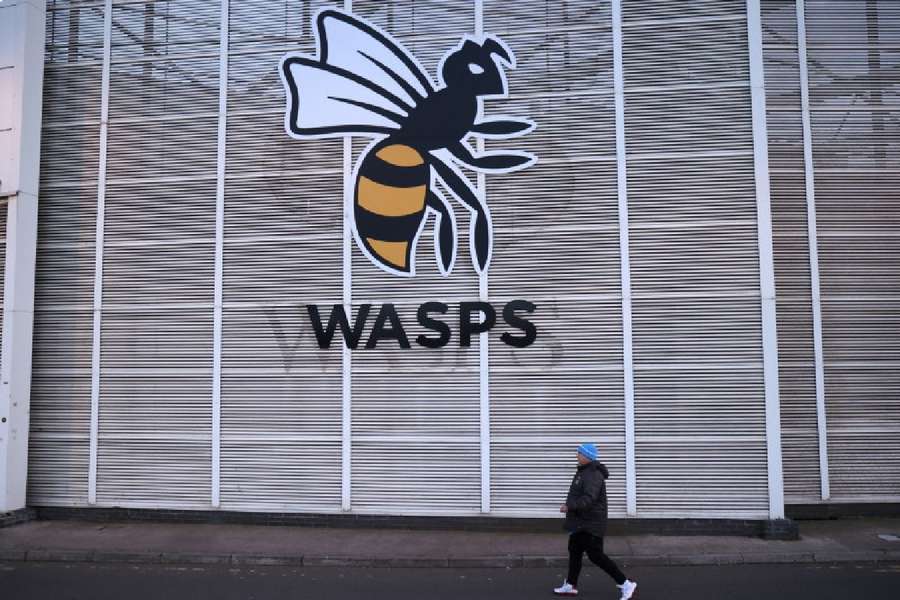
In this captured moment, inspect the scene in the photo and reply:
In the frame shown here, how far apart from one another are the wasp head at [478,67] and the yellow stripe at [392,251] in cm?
259

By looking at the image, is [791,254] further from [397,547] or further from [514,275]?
[397,547]

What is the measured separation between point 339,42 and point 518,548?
7.95 metres

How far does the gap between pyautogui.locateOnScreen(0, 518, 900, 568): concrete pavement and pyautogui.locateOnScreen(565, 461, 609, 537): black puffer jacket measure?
1.62 meters

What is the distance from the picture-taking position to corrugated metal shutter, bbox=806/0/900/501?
11641 millimetres

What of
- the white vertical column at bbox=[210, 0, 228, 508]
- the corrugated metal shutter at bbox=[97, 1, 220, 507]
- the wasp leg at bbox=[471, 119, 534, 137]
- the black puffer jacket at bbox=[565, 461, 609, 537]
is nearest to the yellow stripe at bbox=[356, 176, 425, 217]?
the wasp leg at bbox=[471, 119, 534, 137]

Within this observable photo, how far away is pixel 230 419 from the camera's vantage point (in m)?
11.2

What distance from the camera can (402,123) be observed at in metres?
11.3

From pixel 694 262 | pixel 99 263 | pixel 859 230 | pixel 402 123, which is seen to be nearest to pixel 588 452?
pixel 694 262

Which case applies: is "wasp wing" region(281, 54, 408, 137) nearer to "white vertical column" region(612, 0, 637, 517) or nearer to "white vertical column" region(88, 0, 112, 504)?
"white vertical column" region(88, 0, 112, 504)

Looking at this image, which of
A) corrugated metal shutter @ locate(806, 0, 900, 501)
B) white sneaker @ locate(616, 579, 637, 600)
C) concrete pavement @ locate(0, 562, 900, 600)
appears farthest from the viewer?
corrugated metal shutter @ locate(806, 0, 900, 501)

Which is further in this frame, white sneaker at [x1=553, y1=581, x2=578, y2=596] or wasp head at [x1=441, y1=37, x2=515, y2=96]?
wasp head at [x1=441, y1=37, x2=515, y2=96]

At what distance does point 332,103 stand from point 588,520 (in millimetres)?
7287

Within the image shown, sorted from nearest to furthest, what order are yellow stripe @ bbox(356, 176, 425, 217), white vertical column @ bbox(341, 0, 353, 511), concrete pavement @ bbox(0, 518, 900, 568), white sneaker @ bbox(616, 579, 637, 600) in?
white sneaker @ bbox(616, 579, 637, 600) < concrete pavement @ bbox(0, 518, 900, 568) < white vertical column @ bbox(341, 0, 353, 511) < yellow stripe @ bbox(356, 176, 425, 217)

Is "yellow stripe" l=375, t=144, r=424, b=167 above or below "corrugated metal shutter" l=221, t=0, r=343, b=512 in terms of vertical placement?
above
